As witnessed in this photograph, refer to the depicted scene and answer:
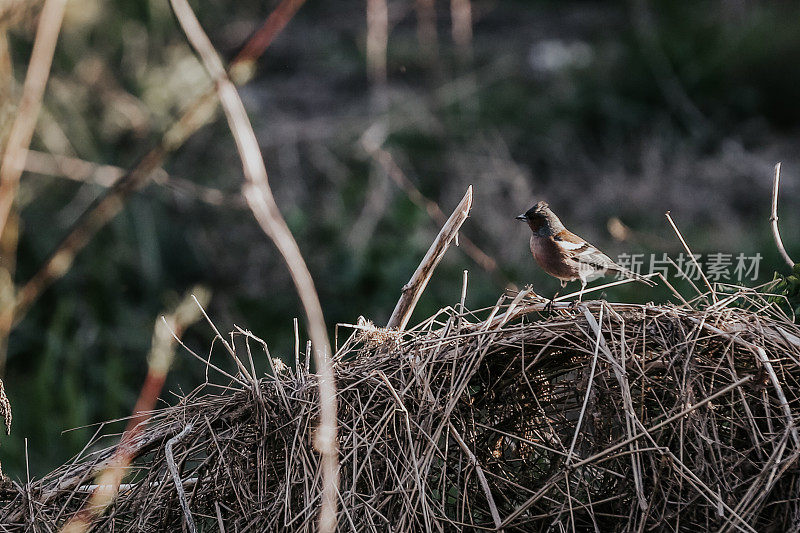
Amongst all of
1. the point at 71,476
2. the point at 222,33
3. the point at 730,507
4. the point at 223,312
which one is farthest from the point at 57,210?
the point at 730,507

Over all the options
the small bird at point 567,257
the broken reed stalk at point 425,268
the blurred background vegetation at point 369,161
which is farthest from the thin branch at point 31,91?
the blurred background vegetation at point 369,161

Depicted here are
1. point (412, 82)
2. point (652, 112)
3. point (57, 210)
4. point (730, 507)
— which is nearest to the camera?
point (730, 507)

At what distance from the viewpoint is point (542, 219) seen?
3525mm

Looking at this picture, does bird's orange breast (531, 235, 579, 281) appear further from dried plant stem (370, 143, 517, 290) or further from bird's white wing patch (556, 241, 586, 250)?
dried plant stem (370, 143, 517, 290)

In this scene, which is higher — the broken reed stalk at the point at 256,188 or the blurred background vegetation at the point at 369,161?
the broken reed stalk at the point at 256,188

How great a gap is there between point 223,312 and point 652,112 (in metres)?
5.35

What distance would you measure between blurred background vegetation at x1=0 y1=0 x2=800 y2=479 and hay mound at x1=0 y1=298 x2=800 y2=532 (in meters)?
2.02

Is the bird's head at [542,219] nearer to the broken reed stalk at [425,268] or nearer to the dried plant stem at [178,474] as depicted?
the broken reed stalk at [425,268]

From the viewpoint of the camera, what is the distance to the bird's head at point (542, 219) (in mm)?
3467

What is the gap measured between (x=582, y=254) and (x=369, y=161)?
521 centimetres

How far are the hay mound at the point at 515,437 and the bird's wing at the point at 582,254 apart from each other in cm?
105

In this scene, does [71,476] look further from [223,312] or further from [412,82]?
[412,82]

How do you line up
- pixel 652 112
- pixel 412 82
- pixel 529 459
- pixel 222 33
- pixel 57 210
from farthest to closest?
pixel 412 82 < pixel 652 112 < pixel 222 33 < pixel 57 210 < pixel 529 459

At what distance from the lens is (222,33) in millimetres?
8359
